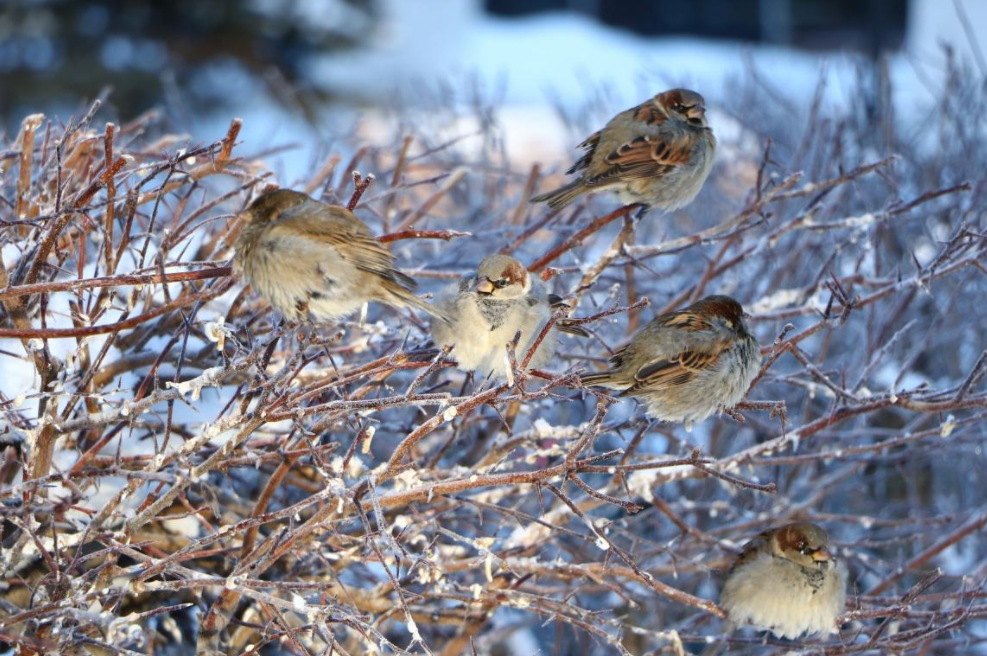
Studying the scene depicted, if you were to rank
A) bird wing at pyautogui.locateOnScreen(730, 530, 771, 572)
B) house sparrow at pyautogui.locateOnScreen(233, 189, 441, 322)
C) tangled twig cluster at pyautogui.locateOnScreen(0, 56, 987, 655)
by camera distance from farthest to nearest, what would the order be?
1. bird wing at pyautogui.locateOnScreen(730, 530, 771, 572)
2. house sparrow at pyautogui.locateOnScreen(233, 189, 441, 322)
3. tangled twig cluster at pyautogui.locateOnScreen(0, 56, 987, 655)

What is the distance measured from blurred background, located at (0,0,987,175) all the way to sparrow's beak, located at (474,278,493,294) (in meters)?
10.4

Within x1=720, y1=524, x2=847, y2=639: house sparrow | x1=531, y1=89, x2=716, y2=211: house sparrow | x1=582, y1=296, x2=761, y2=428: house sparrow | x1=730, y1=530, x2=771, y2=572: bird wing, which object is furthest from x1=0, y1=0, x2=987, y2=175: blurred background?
x1=582, y1=296, x2=761, y2=428: house sparrow

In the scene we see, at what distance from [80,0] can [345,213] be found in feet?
49.6

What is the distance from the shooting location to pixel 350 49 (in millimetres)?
18047

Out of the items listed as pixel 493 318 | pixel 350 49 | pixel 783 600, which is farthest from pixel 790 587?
pixel 350 49

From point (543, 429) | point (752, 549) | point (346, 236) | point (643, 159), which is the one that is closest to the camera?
point (346, 236)

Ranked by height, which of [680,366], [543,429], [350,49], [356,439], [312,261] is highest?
[312,261]

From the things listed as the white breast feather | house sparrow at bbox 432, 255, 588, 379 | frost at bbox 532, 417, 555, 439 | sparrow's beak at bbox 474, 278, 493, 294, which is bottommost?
the white breast feather

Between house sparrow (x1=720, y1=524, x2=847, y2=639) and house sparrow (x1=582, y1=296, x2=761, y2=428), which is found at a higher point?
house sparrow (x1=582, y1=296, x2=761, y2=428)

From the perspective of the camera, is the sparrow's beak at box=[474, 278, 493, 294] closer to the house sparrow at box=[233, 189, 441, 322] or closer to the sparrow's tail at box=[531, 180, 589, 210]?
the house sparrow at box=[233, 189, 441, 322]

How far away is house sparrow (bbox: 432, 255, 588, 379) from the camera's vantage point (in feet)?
11.9

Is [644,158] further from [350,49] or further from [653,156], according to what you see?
[350,49]

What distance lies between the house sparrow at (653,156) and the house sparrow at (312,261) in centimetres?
111

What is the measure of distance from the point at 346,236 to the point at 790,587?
77.1 inches
